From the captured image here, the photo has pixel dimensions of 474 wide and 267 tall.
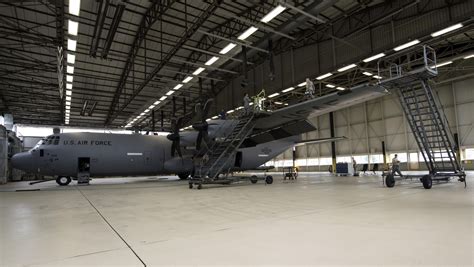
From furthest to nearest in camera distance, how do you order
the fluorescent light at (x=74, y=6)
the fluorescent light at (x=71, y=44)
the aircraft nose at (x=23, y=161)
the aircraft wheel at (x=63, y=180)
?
the aircraft wheel at (x=63, y=180)
the aircraft nose at (x=23, y=161)
the fluorescent light at (x=71, y=44)
the fluorescent light at (x=74, y=6)

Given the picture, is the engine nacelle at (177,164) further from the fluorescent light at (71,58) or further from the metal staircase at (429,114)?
the metal staircase at (429,114)

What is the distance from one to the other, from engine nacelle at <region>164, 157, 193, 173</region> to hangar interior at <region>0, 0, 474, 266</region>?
951 millimetres

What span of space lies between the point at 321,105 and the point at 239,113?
796 centimetres

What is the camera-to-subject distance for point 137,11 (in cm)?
1705

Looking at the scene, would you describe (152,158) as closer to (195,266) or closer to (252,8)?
(252,8)

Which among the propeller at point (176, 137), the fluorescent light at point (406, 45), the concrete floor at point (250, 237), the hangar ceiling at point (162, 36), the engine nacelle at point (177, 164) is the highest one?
the hangar ceiling at point (162, 36)

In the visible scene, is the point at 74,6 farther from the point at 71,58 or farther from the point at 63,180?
the point at 63,180

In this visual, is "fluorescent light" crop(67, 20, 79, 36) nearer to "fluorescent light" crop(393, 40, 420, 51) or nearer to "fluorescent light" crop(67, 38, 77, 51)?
"fluorescent light" crop(67, 38, 77, 51)

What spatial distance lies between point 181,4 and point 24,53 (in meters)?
13.7

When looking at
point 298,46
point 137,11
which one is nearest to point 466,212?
point 137,11

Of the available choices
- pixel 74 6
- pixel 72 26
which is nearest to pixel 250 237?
pixel 74 6

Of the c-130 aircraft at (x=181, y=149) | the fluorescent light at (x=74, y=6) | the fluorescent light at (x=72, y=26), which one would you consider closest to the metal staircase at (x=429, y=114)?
the c-130 aircraft at (x=181, y=149)

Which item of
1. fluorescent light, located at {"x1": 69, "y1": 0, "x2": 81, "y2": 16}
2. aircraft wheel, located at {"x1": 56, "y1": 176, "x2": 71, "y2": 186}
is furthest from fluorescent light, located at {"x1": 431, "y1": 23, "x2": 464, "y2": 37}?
aircraft wheel, located at {"x1": 56, "y1": 176, "x2": 71, "y2": 186}

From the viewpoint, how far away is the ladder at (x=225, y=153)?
14711 millimetres
